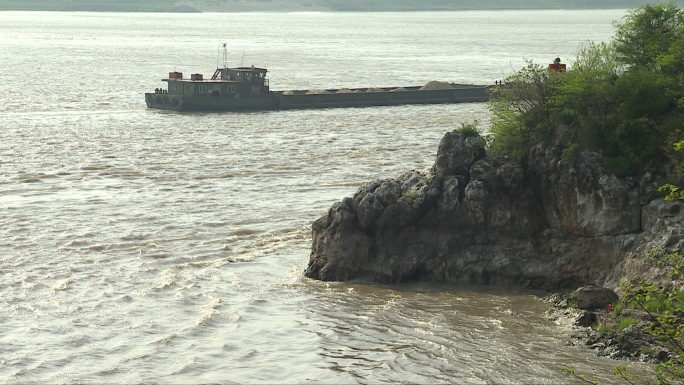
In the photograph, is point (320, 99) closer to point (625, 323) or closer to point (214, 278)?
point (214, 278)

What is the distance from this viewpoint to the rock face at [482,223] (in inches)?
1206

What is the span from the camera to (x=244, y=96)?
87438 millimetres

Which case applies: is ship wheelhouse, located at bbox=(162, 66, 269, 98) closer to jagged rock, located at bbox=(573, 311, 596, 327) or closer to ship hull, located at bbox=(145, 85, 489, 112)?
ship hull, located at bbox=(145, 85, 489, 112)

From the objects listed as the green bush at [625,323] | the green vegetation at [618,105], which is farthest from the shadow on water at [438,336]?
the green vegetation at [618,105]

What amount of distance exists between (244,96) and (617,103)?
57607mm

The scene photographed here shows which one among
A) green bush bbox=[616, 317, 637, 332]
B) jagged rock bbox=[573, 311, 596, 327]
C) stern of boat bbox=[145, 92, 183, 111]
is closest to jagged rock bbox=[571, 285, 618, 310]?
jagged rock bbox=[573, 311, 596, 327]

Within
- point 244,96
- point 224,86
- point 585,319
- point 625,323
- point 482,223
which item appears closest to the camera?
point 625,323

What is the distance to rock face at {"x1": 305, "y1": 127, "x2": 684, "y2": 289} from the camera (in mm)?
30641

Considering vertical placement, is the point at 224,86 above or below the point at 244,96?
above

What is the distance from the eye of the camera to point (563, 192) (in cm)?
3130

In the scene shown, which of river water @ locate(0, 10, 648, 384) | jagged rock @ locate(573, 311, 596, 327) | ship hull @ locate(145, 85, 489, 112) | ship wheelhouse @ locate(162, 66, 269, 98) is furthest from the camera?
ship wheelhouse @ locate(162, 66, 269, 98)

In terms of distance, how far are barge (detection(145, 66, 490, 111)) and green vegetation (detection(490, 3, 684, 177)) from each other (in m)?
53.2

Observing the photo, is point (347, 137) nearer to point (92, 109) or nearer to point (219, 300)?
point (92, 109)

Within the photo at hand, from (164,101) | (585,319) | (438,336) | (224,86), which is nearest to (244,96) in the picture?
(224,86)
